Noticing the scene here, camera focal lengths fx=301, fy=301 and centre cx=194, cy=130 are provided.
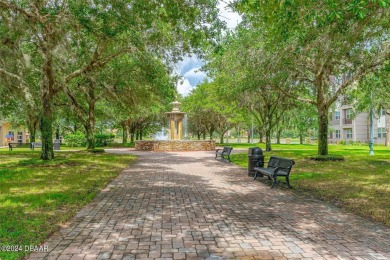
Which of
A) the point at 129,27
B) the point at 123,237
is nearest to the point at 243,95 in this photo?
the point at 129,27

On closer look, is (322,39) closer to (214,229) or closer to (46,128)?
(214,229)

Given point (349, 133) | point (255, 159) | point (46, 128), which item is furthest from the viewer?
point (349, 133)

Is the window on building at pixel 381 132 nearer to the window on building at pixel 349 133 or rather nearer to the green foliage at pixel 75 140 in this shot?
the window on building at pixel 349 133

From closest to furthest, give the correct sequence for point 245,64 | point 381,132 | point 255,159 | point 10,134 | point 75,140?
point 255,159 < point 245,64 < point 75,140 < point 381,132 < point 10,134

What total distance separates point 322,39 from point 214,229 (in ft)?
26.2

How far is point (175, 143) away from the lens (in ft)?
99.0

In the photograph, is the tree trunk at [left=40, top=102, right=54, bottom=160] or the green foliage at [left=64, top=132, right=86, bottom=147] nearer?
the tree trunk at [left=40, top=102, right=54, bottom=160]

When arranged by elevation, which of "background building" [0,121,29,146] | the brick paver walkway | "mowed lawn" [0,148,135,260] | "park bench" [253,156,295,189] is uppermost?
"background building" [0,121,29,146]

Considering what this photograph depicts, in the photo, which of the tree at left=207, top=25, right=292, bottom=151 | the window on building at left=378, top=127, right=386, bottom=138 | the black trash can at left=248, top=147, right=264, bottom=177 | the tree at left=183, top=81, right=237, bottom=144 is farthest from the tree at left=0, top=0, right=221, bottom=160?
the window on building at left=378, top=127, right=386, bottom=138

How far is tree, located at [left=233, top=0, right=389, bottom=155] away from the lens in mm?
6703

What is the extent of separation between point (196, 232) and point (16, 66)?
1234cm

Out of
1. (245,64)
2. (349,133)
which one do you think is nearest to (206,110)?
(349,133)

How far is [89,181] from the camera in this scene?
10680 mm

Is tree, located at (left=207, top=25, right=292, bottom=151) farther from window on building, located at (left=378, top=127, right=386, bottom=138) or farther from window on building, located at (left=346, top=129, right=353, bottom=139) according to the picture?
window on building, located at (left=346, top=129, right=353, bottom=139)
